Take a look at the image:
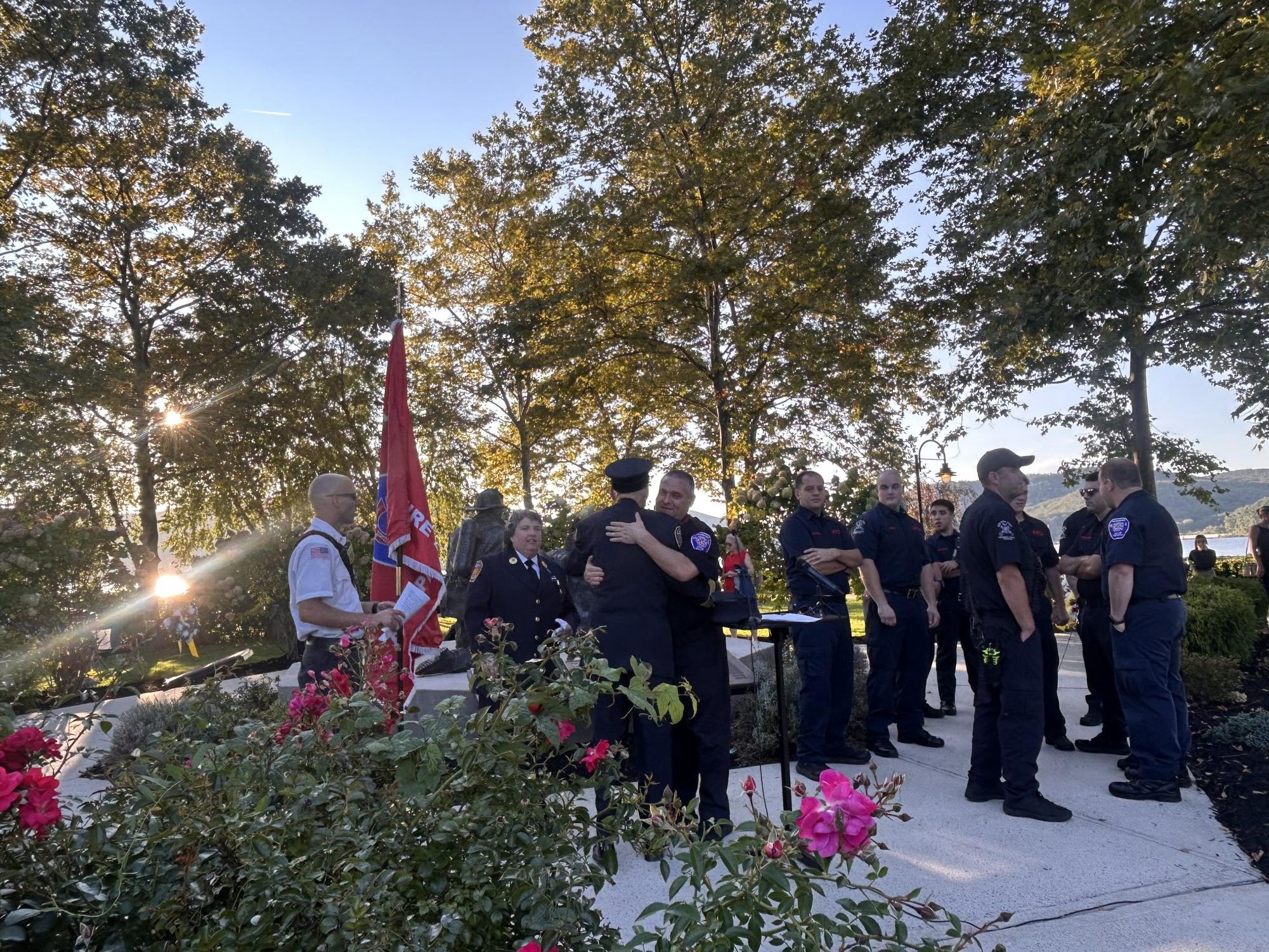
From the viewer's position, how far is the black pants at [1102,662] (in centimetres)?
583

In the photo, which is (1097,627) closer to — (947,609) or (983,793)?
(947,609)

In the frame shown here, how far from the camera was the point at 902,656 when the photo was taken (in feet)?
21.1

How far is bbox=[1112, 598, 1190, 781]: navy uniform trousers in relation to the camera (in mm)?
4758

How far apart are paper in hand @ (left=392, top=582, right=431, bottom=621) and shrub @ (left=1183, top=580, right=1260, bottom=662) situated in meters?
7.88

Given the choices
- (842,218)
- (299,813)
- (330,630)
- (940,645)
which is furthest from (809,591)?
(842,218)

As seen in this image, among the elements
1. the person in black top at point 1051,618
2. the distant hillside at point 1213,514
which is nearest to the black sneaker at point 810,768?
the person in black top at point 1051,618

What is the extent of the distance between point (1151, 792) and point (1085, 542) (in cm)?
225

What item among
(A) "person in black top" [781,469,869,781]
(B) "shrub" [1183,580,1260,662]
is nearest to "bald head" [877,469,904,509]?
(A) "person in black top" [781,469,869,781]

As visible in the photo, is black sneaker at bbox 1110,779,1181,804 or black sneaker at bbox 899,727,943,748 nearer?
black sneaker at bbox 1110,779,1181,804

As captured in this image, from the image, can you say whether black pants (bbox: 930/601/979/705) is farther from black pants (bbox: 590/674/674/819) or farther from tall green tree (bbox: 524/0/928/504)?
tall green tree (bbox: 524/0/928/504)

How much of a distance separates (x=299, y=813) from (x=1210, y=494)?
14.2 metres

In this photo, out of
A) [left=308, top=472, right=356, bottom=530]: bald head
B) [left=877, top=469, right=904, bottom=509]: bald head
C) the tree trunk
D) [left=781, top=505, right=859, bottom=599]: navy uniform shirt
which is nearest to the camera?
[left=308, top=472, right=356, bottom=530]: bald head

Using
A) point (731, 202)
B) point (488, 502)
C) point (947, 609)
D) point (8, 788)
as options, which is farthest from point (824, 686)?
point (731, 202)

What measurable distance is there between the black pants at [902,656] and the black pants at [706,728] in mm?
2260
